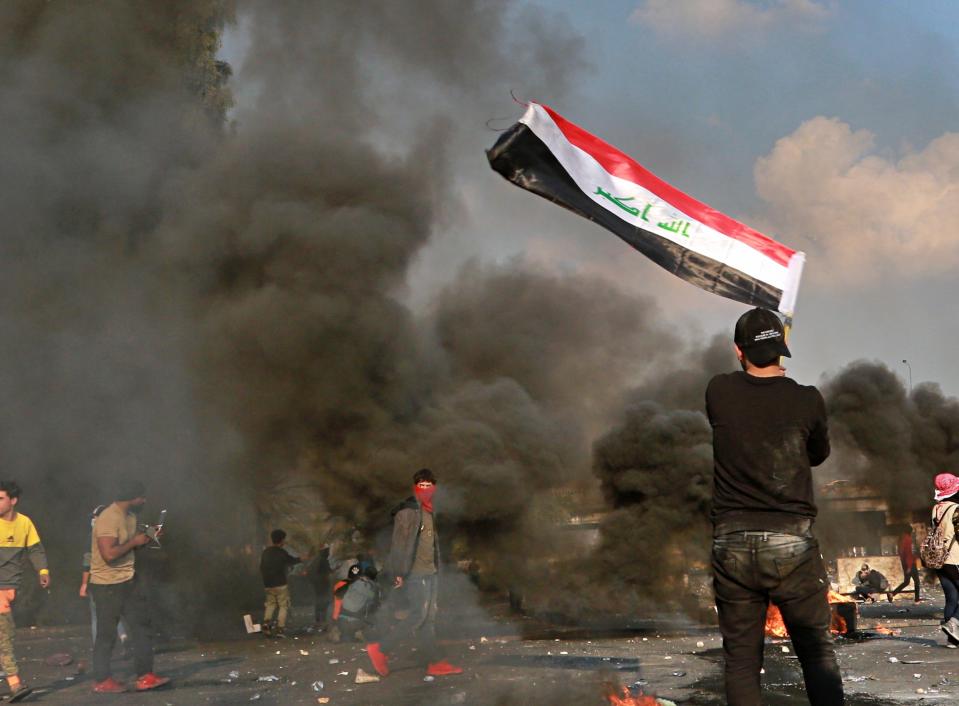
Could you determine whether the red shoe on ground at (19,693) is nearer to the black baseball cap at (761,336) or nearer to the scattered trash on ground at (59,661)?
the scattered trash on ground at (59,661)

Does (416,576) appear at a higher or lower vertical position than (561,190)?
lower

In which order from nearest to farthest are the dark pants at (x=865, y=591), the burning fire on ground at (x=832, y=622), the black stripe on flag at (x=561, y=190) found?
the black stripe on flag at (x=561, y=190), the burning fire on ground at (x=832, y=622), the dark pants at (x=865, y=591)

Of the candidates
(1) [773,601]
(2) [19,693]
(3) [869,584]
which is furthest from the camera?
(3) [869,584]

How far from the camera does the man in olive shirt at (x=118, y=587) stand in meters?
7.65

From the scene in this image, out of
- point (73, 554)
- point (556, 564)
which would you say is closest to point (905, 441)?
point (556, 564)

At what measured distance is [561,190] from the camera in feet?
19.9

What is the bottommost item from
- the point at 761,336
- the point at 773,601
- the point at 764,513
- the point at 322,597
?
the point at 322,597

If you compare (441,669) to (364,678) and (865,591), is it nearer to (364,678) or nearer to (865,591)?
(364,678)

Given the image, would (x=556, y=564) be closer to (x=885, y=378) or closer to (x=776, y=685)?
(x=885, y=378)

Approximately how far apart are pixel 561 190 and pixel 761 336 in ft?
8.41

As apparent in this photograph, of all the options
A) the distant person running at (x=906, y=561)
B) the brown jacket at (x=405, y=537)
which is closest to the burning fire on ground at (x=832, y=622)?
the brown jacket at (x=405, y=537)

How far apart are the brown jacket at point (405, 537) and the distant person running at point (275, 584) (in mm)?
5336

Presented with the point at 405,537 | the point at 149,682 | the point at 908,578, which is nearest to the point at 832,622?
the point at 405,537

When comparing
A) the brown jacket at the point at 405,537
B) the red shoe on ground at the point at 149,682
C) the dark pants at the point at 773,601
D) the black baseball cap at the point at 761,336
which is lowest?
the red shoe on ground at the point at 149,682
